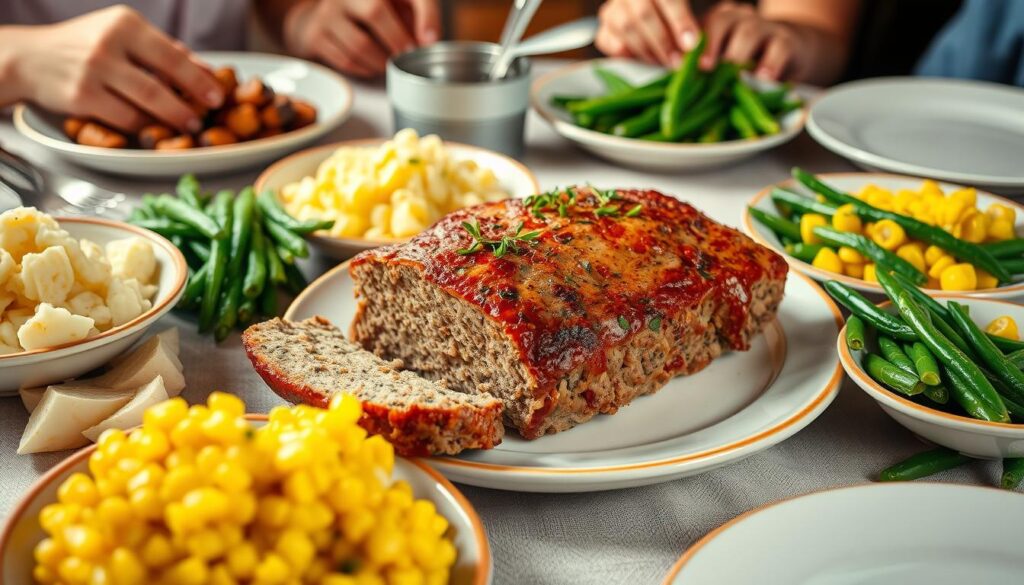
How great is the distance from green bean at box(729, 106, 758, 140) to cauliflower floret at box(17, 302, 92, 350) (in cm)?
297

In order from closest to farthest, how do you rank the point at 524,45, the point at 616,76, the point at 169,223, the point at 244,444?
the point at 244,444 → the point at 169,223 → the point at 524,45 → the point at 616,76

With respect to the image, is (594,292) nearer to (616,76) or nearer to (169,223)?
(169,223)

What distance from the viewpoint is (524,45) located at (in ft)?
13.6

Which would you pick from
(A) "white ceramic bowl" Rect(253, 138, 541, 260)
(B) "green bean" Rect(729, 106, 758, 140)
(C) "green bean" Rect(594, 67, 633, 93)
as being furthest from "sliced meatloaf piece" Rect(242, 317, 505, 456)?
(C) "green bean" Rect(594, 67, 633, 93)

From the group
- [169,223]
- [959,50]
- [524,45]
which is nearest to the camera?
[169,223]

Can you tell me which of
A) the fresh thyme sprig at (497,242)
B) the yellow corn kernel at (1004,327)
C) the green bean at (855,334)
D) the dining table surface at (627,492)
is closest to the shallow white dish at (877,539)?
the dining table surface at (627,492)

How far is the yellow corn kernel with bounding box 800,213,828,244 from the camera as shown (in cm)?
313

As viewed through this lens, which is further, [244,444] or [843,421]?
[843,421]

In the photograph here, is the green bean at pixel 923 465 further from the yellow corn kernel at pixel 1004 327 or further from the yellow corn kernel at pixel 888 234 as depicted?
the yellow corn kernel at pixel 888 234

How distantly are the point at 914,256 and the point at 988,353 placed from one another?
77 cm

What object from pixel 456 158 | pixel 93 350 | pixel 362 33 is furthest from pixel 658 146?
pixel 93 350

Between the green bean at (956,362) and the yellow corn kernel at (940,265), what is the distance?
59 cm

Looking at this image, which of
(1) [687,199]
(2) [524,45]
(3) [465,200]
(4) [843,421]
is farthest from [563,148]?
(4) [843,421]

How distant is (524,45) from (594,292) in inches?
87.0
